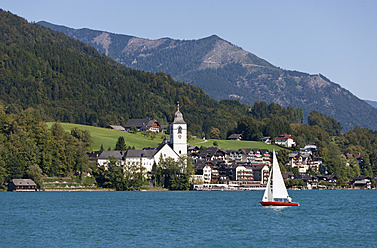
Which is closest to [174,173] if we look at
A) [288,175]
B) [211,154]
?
[211,154]

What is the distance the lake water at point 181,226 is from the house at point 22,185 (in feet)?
122

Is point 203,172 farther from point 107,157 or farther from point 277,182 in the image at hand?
point 277,182

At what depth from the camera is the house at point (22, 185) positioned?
393 ft

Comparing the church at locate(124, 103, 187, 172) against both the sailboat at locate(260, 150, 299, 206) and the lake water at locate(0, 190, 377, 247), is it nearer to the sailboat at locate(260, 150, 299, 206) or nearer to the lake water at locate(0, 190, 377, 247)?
the lake water at locate(0, 190, 377, 247)

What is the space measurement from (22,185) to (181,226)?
226 ft

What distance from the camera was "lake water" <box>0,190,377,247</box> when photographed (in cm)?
4872

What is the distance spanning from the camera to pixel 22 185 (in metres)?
121

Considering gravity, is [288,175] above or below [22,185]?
above

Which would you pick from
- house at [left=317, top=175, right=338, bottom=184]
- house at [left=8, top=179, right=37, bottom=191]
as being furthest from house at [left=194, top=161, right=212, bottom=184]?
house at [left=8, top=179, right=37, bottom=191]

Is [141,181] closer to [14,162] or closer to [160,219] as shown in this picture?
[14,162]

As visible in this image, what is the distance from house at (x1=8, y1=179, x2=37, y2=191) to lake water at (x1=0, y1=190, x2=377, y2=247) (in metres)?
37.1

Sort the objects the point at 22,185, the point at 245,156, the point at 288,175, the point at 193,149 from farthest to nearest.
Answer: the point at 245,156 → the point at 193,149 → the point at 288,175 → the point at 22,185

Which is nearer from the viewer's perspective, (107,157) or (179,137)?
(107,157)

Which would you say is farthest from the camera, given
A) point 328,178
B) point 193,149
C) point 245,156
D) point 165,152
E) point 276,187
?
point 245,156
